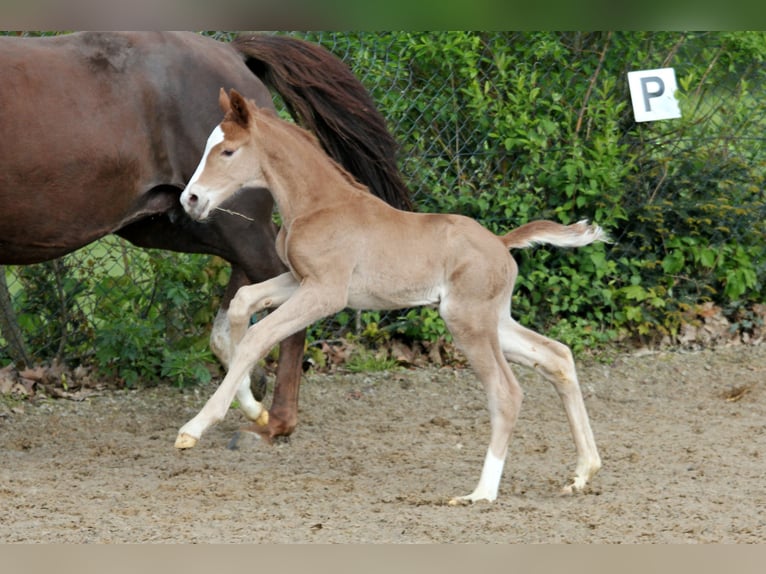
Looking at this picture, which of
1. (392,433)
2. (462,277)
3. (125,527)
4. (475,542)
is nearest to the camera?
(475,542)

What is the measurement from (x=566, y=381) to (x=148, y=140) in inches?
84.6

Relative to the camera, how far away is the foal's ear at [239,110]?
4.44 m

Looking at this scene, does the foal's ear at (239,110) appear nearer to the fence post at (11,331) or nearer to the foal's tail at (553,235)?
the foal's tail at (553,235)

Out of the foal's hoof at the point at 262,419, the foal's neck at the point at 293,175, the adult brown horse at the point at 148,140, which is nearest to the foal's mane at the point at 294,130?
the foal's neck at the point at 293,175

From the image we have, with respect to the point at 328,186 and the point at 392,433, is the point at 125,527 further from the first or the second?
the point at 392,433

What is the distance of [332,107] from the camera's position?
5.85m

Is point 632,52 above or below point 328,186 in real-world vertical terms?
below

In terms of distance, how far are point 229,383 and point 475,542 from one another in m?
1.07

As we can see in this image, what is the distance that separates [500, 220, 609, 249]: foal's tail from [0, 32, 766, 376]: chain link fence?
7.66 ft

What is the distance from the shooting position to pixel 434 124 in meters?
7.22

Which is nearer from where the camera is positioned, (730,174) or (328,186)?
(328,186)

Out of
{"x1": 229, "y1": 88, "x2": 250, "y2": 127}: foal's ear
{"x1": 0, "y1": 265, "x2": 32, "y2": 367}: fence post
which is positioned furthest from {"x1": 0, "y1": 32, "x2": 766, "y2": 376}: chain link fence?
{"x1": 229, "y1": 88, "x2": 250, "y2": 127}: foal's ear

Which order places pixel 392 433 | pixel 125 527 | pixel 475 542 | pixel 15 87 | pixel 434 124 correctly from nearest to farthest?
pixel 475 542 → pixel 125 527 → pixel 15 87 → pixel 392 433 → pixel 434 124

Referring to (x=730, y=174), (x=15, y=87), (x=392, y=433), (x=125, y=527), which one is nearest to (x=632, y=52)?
(x=730, y=174)
